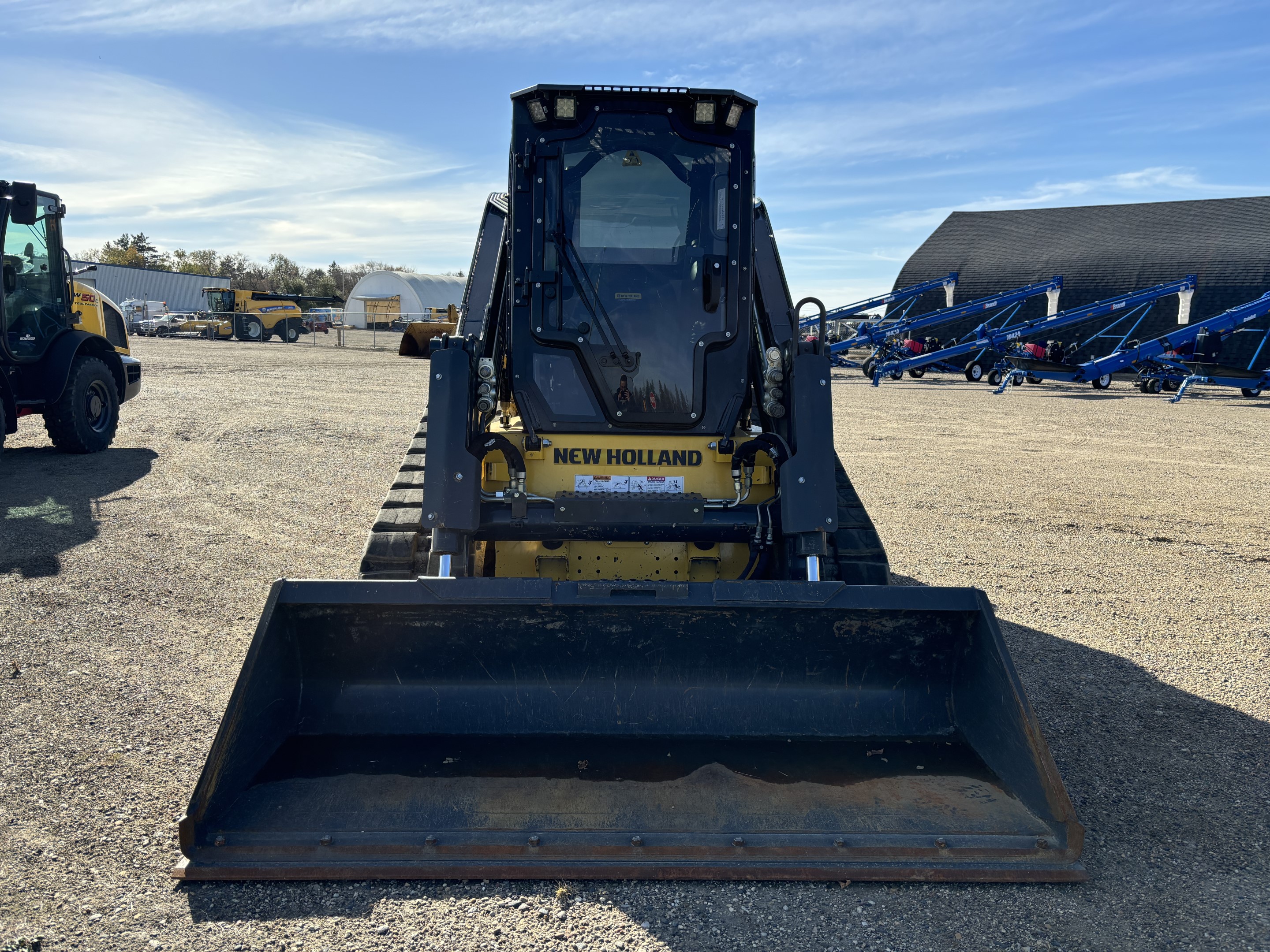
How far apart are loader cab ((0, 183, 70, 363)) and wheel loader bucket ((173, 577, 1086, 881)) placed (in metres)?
8.80

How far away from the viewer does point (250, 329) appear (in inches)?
1848

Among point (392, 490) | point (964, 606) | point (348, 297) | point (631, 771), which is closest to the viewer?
point (631, 771)

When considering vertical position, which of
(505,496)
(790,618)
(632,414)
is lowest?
(790,618)

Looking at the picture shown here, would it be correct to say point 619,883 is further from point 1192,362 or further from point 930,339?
point 930,339

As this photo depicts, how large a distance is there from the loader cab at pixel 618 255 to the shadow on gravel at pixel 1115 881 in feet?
7.44

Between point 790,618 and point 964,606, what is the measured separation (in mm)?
691

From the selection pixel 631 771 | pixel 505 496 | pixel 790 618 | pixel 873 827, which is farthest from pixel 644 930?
pixel 505 496

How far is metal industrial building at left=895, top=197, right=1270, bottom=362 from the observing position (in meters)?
34.8

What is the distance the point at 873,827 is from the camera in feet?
10.9

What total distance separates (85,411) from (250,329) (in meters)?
37.9

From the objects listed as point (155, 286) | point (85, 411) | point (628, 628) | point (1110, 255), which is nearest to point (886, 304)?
point (1110, 255)

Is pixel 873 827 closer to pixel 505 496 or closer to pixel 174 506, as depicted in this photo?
pixel 505 496

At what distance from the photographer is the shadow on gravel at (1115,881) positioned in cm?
304

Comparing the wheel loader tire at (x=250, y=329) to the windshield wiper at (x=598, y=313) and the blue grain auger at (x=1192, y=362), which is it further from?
the windshield wiper at (x=598, y=313)
